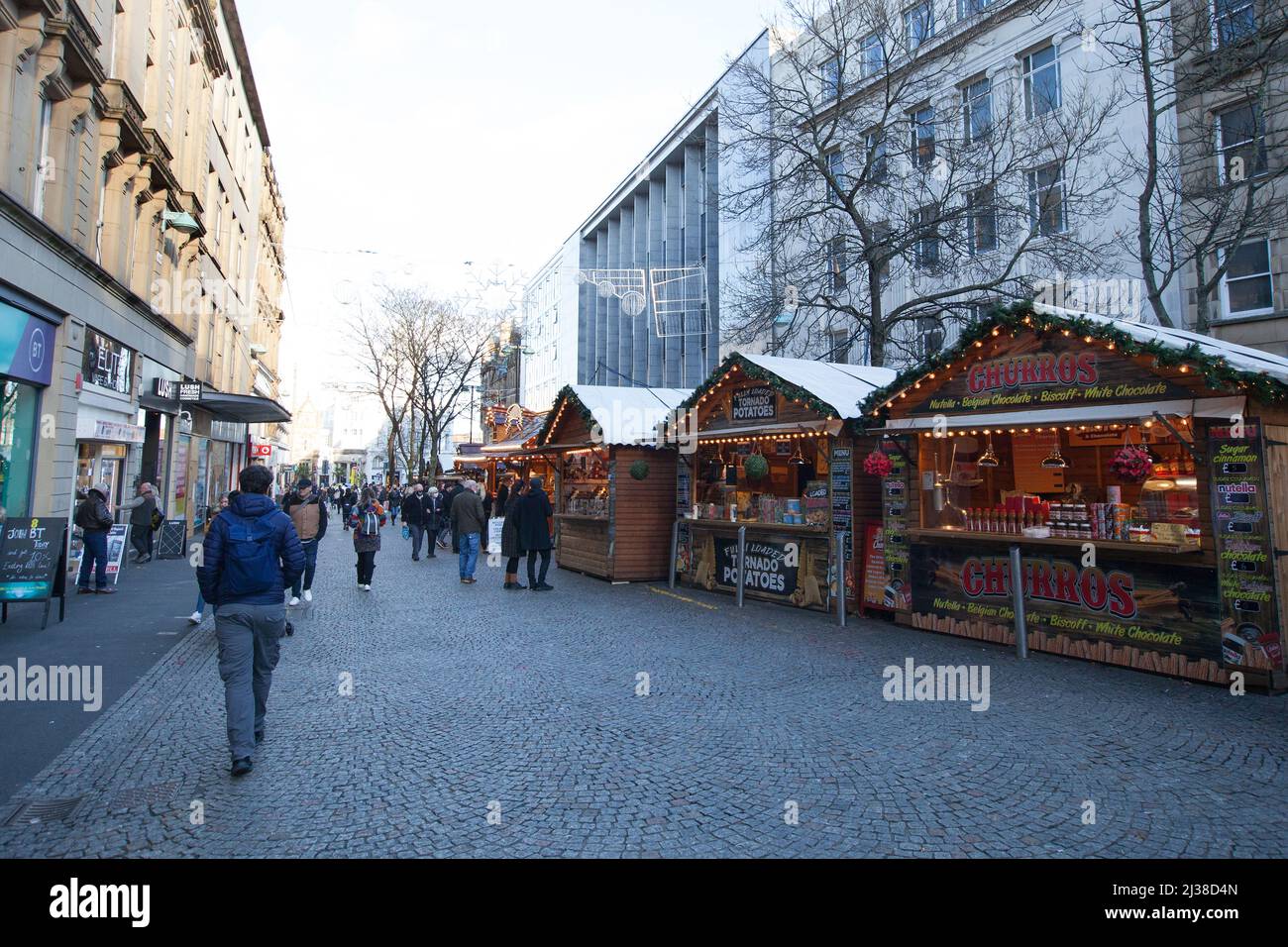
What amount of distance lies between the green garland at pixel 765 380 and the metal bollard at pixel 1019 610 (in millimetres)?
3154

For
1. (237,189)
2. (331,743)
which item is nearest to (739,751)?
(331,743)

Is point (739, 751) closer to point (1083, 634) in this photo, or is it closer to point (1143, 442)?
point (1083, 634)

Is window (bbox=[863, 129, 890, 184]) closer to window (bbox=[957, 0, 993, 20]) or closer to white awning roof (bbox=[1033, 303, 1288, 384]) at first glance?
window (bbox=[957, 0, 993, 20])

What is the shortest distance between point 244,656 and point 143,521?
13.2 metres

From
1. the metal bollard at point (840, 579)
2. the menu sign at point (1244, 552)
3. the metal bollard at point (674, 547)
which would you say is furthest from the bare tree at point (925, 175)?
the menu sign at point (1244, 552)

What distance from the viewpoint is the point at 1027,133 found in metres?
18.2

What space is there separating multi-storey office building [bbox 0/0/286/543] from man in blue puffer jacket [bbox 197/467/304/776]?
29.4 feet

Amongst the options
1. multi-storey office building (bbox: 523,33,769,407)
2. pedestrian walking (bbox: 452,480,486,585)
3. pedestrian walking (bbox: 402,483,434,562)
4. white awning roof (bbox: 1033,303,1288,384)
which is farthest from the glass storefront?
multi-storey office building (bbox: 523,33,769,407)

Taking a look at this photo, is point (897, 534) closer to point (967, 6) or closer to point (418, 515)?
point (418, 515)

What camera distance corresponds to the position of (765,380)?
11.8 metres

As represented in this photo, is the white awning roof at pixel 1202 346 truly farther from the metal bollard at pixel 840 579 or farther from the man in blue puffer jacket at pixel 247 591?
the man in blue puffer jacket at pixel 247 591

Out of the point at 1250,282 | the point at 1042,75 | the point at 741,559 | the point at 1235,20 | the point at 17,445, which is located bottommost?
the point at 741,559

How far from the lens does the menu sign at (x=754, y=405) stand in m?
11.8

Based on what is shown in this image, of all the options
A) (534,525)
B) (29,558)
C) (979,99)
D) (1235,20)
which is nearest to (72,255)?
(29,558)
